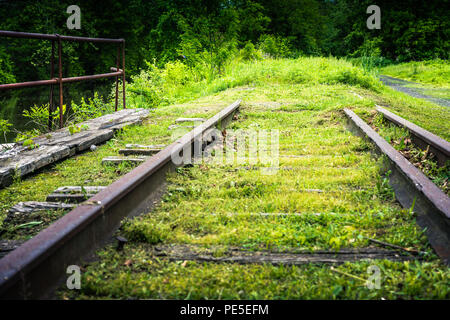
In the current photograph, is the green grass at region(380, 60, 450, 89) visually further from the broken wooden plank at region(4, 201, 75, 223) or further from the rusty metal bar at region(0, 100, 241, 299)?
the broken wooden plank at region(4, 201, 75, 223)

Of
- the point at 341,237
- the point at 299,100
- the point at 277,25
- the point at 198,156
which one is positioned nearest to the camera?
the point at 341,237

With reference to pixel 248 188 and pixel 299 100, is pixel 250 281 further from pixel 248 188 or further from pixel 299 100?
pixel 299 100

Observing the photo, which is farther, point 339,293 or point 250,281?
point 250,281

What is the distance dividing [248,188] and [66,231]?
61.5 inches

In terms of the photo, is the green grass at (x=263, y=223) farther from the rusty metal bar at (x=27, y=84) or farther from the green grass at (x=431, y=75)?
the green grass at (x=431, y=75)

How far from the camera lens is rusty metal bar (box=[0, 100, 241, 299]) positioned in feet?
5.02

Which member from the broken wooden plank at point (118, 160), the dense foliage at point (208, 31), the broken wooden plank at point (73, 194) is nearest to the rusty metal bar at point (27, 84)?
the broken wooden plank at point (118, 160)

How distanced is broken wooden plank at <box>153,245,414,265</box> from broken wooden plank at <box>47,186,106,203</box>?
96cm

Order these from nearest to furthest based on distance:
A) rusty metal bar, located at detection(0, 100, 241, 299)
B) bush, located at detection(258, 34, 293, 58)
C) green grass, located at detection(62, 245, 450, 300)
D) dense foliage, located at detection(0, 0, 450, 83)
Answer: rusty metal bar, located at detection(0, 100, 241, 299) → green grass, located at detection(62, 245, 450, 300) → dense foliage, located at detection(0, 0, 450, 83) → bush, located at detection(258, 34, 293, 58)

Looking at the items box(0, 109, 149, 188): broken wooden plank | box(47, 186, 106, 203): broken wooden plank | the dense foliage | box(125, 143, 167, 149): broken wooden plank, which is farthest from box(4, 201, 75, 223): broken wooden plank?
the dense foliage

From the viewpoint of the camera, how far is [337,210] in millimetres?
2660

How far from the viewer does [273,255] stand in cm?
210

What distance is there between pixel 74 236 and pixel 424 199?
2171 mm
